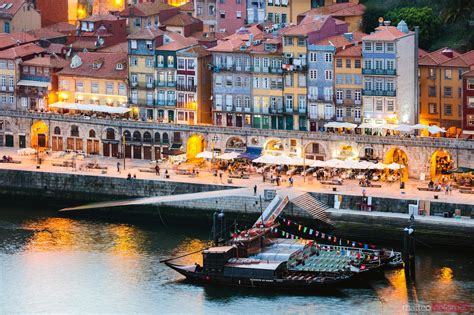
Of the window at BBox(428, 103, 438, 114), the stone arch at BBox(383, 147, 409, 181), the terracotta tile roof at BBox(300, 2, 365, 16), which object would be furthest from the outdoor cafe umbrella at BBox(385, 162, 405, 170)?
the terracotta tile roof at BBox(300, 2, 365, 16)

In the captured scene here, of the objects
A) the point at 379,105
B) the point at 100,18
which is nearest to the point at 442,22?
the point at 379,105

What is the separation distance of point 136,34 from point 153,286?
38.1 metres

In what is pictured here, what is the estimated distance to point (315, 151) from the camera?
123312 mm

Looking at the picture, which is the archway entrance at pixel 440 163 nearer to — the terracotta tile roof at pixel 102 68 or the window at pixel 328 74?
the window at pixel 328 74

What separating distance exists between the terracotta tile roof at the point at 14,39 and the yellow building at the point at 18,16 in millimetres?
6522

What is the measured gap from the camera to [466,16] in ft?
429

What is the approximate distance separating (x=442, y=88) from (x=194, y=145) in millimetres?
17581

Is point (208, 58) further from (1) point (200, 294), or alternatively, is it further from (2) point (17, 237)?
(1) point (200, 294)

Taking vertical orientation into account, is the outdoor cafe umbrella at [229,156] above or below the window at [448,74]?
below

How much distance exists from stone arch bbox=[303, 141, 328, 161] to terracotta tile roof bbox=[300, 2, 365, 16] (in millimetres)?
14503

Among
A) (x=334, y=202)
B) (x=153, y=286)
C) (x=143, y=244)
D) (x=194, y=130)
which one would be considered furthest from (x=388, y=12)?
(x=153, y=286)

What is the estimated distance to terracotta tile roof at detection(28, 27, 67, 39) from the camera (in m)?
145

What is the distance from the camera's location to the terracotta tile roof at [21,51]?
13812 cm

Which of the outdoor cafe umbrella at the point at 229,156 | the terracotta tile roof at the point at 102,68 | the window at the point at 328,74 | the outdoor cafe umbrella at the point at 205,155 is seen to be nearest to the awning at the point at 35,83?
A: the terracotta tile roof at the point at 102,68
